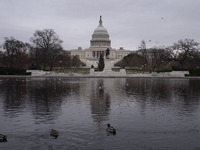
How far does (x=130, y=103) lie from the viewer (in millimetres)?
19578

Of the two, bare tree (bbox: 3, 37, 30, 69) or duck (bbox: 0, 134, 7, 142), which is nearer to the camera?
duck (bbox: 0, 134, 7, 142)

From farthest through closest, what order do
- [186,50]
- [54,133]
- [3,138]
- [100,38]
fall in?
[100,38] → [186,50] → [54,133] → [3,138]

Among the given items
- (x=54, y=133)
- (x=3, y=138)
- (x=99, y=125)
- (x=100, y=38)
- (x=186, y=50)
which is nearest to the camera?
(x=3, y=138)

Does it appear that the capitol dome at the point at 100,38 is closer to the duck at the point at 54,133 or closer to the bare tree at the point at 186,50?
the bare tree at the point at 186,50

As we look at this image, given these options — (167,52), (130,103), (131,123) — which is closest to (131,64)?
(167,52)

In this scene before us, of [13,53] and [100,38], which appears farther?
[100,38]

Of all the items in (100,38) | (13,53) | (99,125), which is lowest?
(99,125)

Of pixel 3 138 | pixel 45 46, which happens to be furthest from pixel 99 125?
pixel 45 46

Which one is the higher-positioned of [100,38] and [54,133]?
[100,38]

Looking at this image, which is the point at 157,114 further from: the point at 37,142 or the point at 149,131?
the point at 37,142

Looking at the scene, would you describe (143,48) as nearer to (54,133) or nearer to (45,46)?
(45,46)

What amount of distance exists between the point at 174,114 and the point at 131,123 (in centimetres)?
325

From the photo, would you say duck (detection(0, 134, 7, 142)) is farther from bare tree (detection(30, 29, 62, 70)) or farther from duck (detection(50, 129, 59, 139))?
bare tree (detection(30, 29, 62, 70))

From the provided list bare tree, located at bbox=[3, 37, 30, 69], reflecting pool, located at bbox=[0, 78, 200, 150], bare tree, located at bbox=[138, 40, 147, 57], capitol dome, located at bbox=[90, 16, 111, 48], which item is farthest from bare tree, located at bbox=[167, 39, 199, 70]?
capitol dome, located at bbox=[90, 16, 111, 48]
